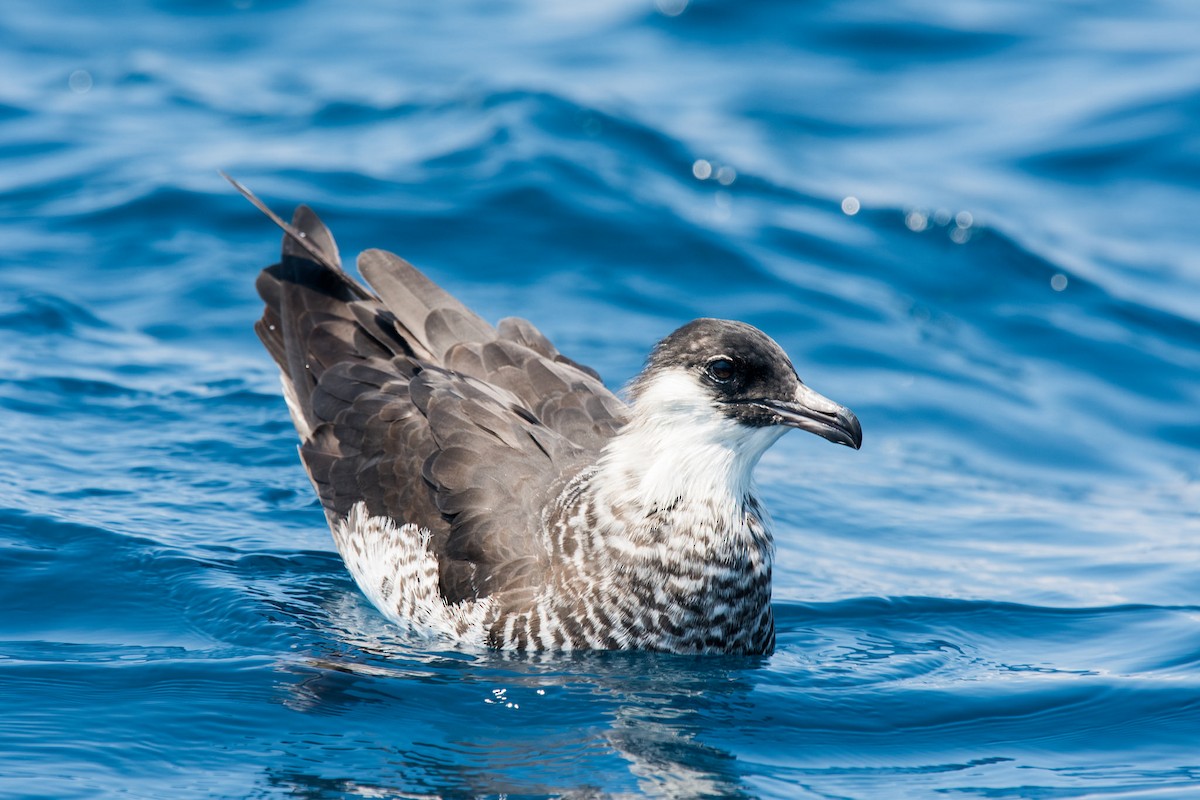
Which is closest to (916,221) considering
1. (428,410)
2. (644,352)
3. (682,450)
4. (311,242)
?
(644,352)

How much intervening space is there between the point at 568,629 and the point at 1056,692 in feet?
8.58

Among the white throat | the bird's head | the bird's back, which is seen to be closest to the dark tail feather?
the bird's back

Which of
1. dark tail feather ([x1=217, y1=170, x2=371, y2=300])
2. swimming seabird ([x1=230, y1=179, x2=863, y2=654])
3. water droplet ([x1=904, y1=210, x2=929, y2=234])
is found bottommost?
swimming seabird ([x1=230, y1=179, x2=863, y2=654])

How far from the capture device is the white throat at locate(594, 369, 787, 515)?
305 inches

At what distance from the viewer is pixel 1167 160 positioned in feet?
56.1

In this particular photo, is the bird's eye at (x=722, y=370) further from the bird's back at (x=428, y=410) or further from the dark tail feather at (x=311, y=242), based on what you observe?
the dark tail feather at (x=311, y=242)

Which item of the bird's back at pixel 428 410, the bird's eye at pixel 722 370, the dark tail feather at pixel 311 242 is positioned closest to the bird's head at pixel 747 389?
the bird's eye at pixel 722 370

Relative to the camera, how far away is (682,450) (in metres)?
7.88

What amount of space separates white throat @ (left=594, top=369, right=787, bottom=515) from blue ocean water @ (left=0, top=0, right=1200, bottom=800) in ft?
2.84

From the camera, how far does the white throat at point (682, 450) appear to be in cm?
775

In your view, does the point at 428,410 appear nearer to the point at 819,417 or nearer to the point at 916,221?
the point at 819,417

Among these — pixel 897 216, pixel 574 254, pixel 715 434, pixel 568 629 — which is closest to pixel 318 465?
pixel 568 629

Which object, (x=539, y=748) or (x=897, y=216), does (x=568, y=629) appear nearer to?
(x=539, y=748)

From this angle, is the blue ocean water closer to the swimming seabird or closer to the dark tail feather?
the swimming seabird
